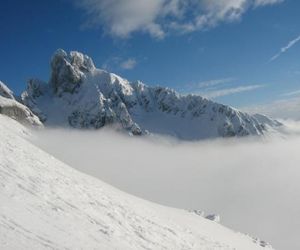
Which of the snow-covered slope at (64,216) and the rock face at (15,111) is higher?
the rock face at (15,111)

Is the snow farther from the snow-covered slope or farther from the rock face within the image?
the snow-covered slope

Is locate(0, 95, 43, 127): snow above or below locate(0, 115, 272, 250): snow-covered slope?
above

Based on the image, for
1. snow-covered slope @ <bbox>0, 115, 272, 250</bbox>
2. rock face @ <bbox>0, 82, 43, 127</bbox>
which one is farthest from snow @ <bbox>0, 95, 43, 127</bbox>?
snow-covered slope @ <bbox>0, 115, 272, 250</bbox>

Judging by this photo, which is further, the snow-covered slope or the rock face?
the rock face

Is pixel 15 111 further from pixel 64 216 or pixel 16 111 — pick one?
pixel 64 216

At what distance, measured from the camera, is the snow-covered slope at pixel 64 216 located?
1694cm

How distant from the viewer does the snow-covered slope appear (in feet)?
55.6

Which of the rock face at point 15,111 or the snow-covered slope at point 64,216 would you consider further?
the rock face at point 15,111

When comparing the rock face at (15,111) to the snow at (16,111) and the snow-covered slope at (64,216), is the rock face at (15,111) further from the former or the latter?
the snow-covered slope at (64,216)

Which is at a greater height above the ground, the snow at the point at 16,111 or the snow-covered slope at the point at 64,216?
the snow at the point at 16,111

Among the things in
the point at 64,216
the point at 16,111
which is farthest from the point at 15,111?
the point at 64,216

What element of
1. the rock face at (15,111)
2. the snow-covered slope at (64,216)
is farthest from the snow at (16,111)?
the snow-covered slope at (64,216)

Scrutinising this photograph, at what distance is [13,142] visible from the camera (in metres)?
28.2

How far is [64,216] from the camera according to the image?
19922mm
